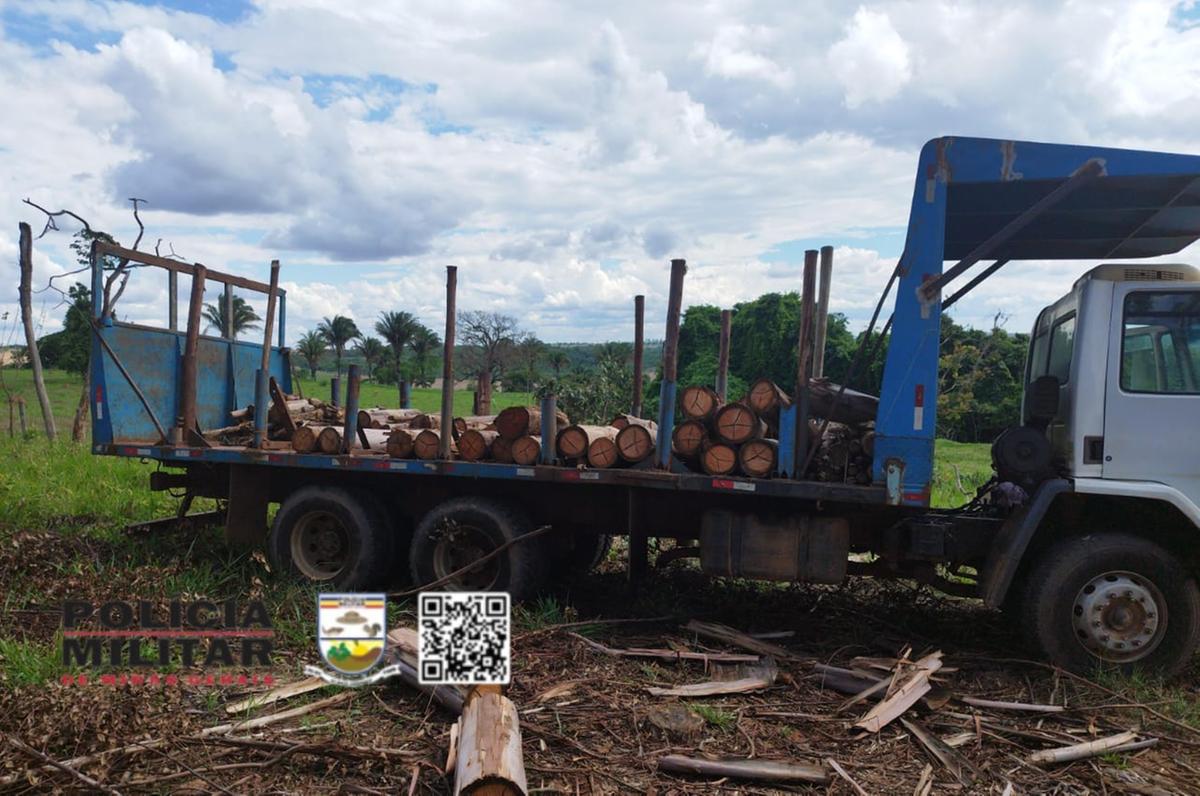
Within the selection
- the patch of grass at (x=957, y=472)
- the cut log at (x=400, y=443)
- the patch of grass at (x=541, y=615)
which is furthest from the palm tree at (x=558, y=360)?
the patch of grass at (x=541, y=615)

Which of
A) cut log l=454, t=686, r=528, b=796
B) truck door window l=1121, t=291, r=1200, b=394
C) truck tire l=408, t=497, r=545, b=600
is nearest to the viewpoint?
cut log l=454, t=686, r=528, b=796

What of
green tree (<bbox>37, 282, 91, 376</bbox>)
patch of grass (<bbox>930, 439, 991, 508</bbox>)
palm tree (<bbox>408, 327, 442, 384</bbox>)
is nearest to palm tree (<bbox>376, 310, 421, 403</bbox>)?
palm tree (<bbox>408, 327, 442, 384</bbox>)

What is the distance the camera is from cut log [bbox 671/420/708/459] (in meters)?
6.02

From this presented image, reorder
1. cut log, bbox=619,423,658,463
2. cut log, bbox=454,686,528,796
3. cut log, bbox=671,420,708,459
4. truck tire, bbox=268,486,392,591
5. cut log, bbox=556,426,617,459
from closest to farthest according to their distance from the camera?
cut log, bbox=454,686,528,796
cut log, bbox=671,420,708,459
cut log, bbox=619,423,658,463
cut log, bbox=556,426,617,459
truck tire, bbox=268,486,392,591

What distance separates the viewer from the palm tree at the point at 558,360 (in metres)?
50.9

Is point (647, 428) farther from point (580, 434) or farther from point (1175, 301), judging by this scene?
point (1175, 301)

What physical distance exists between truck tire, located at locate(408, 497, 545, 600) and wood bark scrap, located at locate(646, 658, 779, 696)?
1735 mm

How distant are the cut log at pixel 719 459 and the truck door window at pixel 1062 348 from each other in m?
2.14

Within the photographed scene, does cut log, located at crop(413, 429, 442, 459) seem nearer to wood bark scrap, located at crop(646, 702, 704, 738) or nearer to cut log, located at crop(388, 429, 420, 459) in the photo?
cut log, located at crop(388, 429, 420, 459)

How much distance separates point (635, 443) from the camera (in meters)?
6.15

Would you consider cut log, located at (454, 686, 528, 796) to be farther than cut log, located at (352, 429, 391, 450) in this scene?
No

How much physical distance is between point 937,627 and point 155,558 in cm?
626

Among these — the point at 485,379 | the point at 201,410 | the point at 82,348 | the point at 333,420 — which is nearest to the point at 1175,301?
the point at 485,379

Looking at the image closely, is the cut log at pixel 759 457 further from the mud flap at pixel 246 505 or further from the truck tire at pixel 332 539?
the mud flap at pixel 246 505
